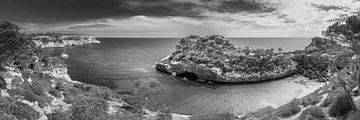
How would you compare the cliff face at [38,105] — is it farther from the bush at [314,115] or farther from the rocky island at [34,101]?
the bush at [314,115]

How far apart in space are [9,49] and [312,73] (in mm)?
104938

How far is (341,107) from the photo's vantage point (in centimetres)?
2462

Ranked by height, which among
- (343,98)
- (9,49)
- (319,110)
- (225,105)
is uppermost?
(9,49)

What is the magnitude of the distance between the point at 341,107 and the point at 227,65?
211ft

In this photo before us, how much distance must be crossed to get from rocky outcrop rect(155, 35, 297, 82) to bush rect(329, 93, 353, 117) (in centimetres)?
5871

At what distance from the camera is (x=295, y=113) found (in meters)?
31.4

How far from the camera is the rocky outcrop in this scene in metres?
86.0

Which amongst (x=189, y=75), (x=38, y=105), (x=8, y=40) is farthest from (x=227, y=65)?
(x=38, y=105)

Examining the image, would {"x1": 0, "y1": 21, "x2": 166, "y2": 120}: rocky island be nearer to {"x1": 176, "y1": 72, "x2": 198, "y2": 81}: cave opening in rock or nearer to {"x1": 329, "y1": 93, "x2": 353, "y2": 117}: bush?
{"x1": 329, "y1": 93, "x2": 353, "y2": 117}: bush

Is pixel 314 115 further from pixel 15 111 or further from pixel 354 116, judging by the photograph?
pixel 15 111

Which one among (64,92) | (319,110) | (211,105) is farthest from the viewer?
(211,105)

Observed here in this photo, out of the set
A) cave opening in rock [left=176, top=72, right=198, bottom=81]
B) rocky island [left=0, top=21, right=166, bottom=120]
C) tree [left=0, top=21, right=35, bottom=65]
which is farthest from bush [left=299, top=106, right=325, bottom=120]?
cave opening in rock [left=176, top=72, right=198, bottom=81]

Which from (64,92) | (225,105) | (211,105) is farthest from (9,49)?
(225,105)

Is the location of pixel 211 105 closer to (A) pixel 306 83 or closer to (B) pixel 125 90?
(B) pixel 125 90
